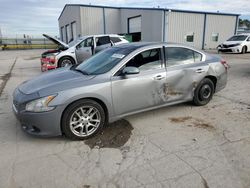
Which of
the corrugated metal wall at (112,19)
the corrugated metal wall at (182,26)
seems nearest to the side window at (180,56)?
the corrugated metal wall at (182,26)

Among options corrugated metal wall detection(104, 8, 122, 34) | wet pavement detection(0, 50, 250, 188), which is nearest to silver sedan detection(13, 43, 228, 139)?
A: wet pavement detection(0, 50, 250, 188)

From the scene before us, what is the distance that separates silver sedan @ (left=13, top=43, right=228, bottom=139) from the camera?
3.30m

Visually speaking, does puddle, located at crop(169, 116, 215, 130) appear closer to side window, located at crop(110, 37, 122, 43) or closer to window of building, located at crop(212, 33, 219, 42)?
side window, located at crop(110, 37, 122, 43)

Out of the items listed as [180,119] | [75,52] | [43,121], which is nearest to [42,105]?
[43,121]

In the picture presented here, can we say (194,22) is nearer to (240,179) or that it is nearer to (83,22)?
(83,22)

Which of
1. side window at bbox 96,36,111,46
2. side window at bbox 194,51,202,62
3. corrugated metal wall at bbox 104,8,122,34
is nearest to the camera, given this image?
side window at bbox 194,51,202,62

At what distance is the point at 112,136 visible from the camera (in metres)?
3.68

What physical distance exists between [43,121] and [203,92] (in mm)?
3502

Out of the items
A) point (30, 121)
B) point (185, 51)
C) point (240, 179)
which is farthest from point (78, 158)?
point (185, 51)

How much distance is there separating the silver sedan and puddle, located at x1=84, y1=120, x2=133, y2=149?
0.15 metres

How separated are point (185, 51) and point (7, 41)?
49.7 meters

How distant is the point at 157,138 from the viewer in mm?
3586

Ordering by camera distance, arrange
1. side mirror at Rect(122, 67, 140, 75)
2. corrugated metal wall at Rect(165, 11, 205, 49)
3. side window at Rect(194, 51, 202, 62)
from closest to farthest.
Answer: side mirror at Rect(122, 67, 140, 75) → side window at Rect(194, 51, 202, 62) → corrugated metal wall at Rect(165, 11, 205, 49)

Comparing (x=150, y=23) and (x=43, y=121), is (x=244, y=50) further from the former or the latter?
(x=43, y=121)
